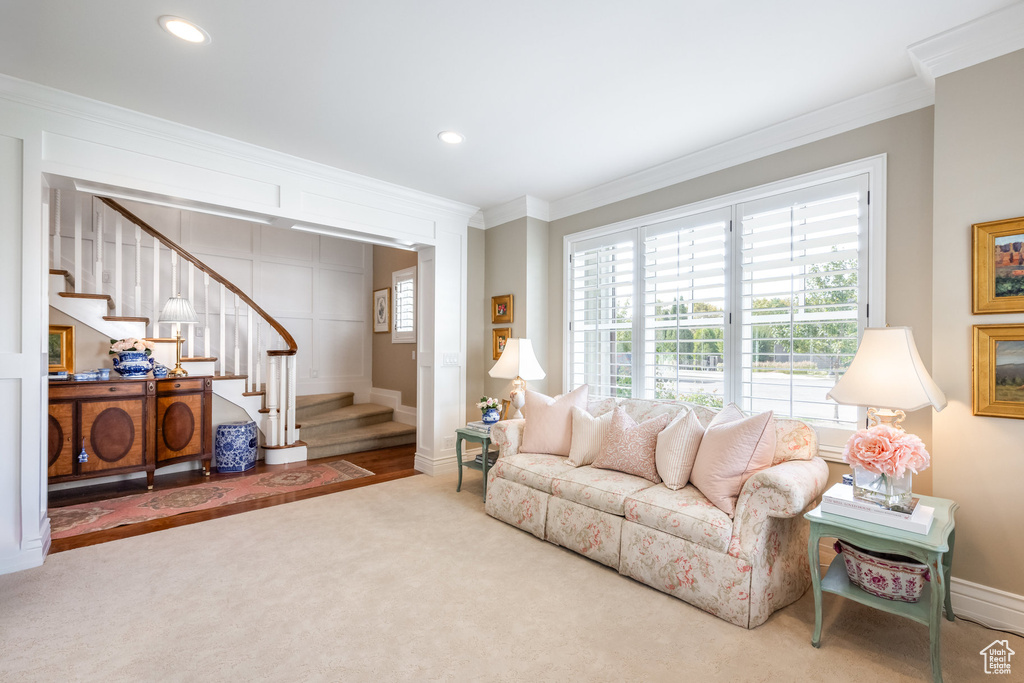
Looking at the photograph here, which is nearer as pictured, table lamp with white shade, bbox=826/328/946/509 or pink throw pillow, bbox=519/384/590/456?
table lamp with white shade, bbox=826/328/946/509

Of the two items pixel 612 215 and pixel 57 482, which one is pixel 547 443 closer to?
pixel 612 215

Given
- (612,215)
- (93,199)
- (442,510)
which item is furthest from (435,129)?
(93,199)

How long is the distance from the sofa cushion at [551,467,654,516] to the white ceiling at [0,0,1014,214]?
7.39 feet

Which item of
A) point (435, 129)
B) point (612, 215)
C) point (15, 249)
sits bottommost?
point (15, 249)

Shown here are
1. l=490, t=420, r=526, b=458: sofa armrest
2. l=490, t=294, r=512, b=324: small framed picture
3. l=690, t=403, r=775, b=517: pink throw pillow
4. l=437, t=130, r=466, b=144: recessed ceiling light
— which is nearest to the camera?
l=690, t=403, r=775, b=517: pink throw pillow

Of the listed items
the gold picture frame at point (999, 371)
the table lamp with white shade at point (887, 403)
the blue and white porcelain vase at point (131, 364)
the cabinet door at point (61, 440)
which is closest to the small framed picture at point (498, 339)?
the table lamp with white shade at point (887, 403)

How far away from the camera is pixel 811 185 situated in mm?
2928

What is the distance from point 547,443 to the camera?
3.40 metres

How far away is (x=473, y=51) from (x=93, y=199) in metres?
4.85

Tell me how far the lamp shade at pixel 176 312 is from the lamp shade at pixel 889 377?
5216mm

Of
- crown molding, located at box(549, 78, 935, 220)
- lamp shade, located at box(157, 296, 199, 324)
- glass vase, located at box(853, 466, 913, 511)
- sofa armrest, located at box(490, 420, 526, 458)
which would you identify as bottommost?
sofa armrest, located at box(490, 420, 526, 458)

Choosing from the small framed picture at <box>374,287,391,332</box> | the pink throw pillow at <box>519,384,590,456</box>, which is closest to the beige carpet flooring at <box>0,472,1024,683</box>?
the pink throw pillow at <box>519,384,590,456</box>

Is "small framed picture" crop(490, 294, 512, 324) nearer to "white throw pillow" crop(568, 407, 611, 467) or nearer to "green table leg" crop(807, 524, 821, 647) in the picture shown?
"white throw pillow" crop(568, 407, 611, 467)

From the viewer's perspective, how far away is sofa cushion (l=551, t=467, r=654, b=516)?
2.60m
